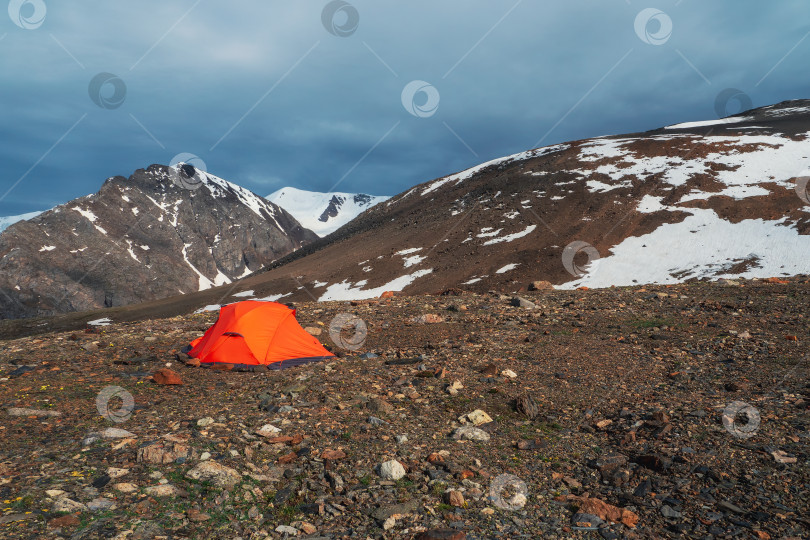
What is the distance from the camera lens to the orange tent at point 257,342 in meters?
12.3

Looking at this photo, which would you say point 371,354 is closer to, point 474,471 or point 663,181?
point 474,471

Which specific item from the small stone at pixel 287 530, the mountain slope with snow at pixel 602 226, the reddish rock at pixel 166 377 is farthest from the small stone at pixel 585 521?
the mountain slope with snow at pixel 602 226

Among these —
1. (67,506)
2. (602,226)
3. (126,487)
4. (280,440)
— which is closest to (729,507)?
(280,440)

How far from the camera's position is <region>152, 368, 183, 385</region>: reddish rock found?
10.5m

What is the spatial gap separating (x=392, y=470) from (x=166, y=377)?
6.75 metres

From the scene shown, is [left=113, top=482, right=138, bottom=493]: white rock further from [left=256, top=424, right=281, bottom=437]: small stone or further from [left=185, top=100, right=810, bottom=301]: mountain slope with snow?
[left=185, top=100, right=810, bottom=301]: mountain slope with snow

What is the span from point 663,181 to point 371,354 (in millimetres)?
66174

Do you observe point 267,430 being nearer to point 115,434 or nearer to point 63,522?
point 115,434

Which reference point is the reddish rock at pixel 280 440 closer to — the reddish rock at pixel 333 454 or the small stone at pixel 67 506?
the reddish rock at pixel 333 454

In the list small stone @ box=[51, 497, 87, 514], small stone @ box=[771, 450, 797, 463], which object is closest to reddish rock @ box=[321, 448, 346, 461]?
small stone @ box=[51, 497, 87, 514]

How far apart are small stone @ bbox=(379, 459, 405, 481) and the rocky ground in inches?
1.2

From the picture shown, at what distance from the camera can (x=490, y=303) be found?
60.4 feet

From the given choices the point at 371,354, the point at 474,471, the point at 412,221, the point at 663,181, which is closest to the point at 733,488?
the point at 474,471

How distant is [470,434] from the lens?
309 inches
